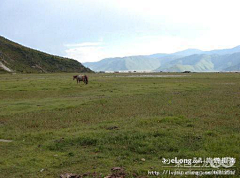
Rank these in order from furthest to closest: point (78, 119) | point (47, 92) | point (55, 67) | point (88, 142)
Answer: point (55, 67) → point (47, 92) → point (78, 119) → point (88, 142)

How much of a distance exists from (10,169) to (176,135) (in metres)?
6.89

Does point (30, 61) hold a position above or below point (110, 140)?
above

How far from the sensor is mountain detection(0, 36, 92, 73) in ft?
384

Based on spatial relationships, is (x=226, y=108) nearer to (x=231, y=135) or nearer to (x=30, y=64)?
(x=231, y=135)

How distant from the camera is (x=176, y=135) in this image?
10523 millimetres

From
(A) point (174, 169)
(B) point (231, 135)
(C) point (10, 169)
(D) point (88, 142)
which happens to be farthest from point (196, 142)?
(C) point (10, 169)

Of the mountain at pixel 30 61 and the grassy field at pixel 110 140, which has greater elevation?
the mountain at pixel 30 61

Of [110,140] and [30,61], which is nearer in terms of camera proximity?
[110,140]

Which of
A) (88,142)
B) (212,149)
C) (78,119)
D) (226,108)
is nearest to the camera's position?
(212,149)

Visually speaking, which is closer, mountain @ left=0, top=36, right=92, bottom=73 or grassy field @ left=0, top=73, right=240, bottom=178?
grassy field @ left=0, top=73, right=240, bottom=178

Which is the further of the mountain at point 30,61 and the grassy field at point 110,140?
the mountain at point 30,61

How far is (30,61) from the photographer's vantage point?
129 m

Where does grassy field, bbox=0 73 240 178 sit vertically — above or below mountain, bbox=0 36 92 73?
below

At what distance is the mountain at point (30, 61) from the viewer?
384ft
